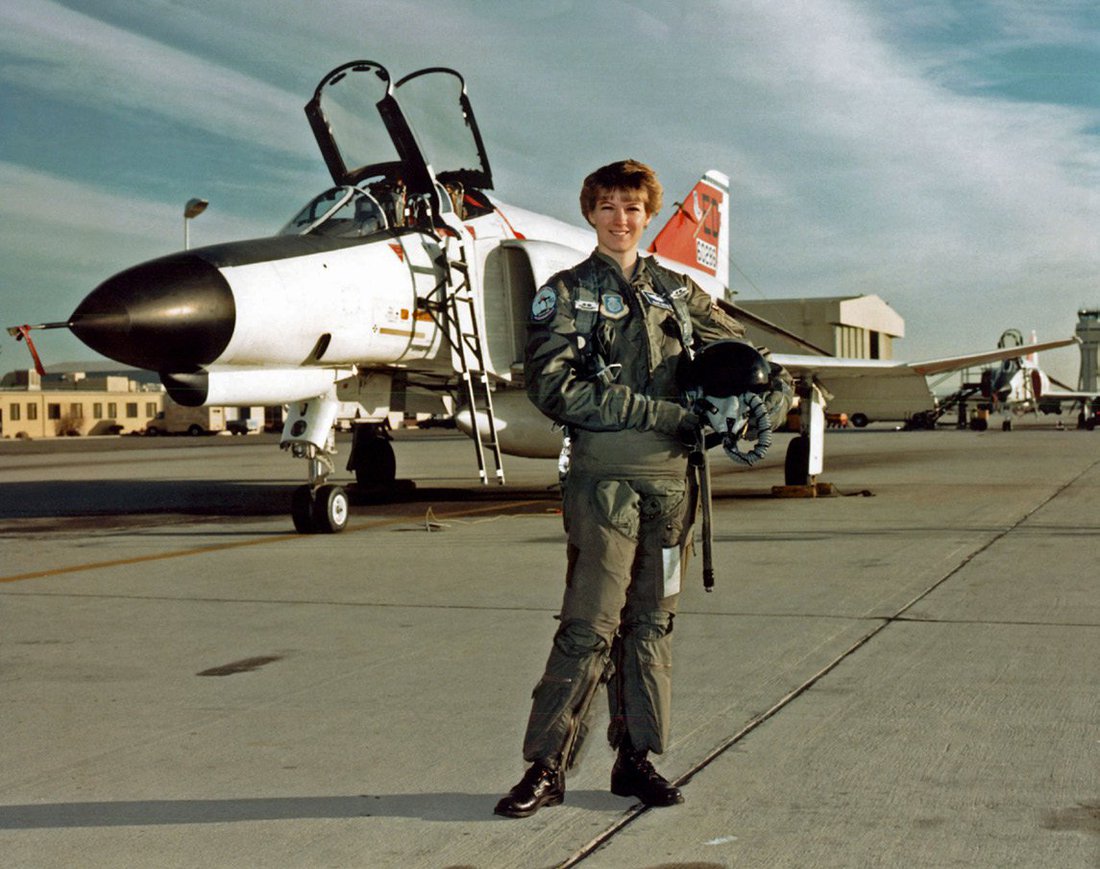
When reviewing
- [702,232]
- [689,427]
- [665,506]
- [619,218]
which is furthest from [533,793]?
[702,232]

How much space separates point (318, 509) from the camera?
10.2 m

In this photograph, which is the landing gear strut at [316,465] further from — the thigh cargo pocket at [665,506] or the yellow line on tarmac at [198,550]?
the thigh cargo pocket at [665,506]

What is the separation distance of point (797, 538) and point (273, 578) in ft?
14.2

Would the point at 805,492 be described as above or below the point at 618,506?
below

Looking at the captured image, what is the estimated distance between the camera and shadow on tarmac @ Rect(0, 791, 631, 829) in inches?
126

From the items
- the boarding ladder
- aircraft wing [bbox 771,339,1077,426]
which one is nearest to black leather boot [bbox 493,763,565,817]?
the boarding ladder

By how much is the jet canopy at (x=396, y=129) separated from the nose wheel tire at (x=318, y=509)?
295cm

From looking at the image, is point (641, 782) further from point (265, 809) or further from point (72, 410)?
point (72, 410)

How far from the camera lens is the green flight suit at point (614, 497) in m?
3.35

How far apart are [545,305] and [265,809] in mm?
1669

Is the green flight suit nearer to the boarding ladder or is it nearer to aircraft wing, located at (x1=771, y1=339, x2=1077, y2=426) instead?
the boarding ladder

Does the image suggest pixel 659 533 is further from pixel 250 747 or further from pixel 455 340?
pixel 455 340

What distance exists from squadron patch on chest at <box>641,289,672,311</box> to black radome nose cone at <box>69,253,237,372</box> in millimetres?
5593

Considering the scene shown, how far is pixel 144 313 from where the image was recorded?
813cm
